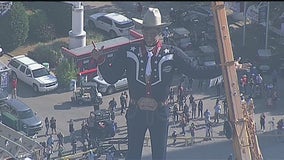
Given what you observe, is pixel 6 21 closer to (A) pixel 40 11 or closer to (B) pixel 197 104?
(A) pixel 40 11

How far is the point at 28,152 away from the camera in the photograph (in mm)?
32688

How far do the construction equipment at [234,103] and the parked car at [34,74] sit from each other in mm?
24574

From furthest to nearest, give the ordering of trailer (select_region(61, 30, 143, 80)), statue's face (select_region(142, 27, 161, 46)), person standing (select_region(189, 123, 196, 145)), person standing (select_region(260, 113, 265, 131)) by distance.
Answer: trailer (select_region(61, 30, 143, 80)) → person standing (select_region(260, 113, 265, 131)) → person standing (select_region(189, 123, 196, 145)) → statue's face (select_region(142, 27, 161, 46))

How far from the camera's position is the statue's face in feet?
69.0

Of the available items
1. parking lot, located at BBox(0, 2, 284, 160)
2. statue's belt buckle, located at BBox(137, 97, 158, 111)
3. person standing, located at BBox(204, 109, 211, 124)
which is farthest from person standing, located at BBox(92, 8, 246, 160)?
person standing, located at BBox(204, 109, 211, 124)

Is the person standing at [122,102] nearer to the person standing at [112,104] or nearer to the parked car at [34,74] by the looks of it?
the person standing at [112,104]

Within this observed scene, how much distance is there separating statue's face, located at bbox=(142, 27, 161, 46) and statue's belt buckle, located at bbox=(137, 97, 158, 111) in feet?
4.30

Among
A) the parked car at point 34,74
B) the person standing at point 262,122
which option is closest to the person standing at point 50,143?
the parked car at point 34,74

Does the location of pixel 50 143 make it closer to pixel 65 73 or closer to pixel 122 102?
pixel 122 102

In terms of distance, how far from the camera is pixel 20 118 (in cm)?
3878

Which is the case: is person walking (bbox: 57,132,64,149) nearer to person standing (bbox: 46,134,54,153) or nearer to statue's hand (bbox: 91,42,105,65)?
person standing (bbox: 46,134,54,153)

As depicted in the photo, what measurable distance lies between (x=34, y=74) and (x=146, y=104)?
23162 mm

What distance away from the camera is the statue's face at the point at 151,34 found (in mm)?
21031

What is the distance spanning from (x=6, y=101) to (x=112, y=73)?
19.5 meters
